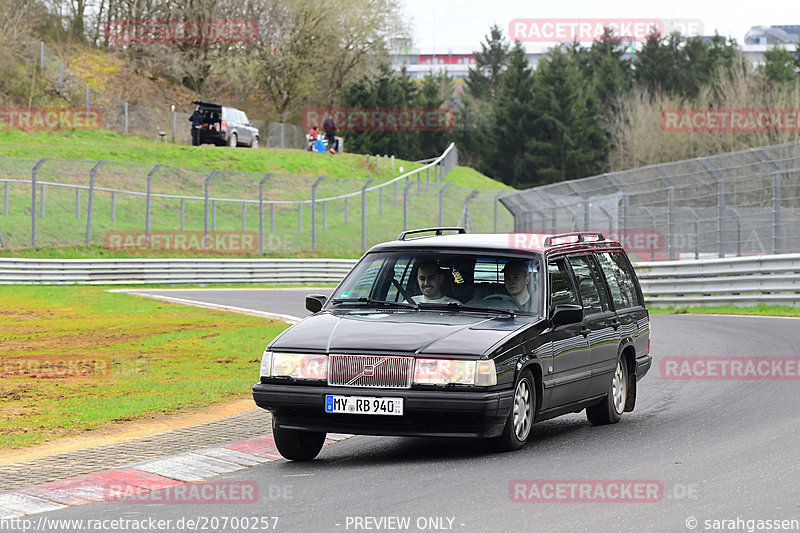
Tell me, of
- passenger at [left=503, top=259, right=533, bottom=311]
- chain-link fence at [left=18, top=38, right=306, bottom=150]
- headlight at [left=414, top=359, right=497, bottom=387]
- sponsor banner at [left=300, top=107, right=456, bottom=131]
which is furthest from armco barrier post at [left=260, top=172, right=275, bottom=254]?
sponsor banner at [left=300, top=107, right=456, bottom=131]

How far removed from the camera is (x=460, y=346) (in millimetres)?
7805

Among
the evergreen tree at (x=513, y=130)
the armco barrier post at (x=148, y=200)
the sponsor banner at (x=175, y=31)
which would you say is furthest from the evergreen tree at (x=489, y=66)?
the armco barrier post at (x=148, y=200)

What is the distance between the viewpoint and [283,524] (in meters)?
6.17

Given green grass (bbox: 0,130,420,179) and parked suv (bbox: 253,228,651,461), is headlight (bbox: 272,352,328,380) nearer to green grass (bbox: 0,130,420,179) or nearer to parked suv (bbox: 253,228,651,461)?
parked suv (bbox: 253,228,651,461)

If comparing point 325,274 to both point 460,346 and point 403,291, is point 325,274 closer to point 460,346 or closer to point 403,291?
point 403,291

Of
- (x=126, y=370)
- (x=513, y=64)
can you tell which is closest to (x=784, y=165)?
(x=126, y=370)

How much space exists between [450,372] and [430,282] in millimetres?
1538

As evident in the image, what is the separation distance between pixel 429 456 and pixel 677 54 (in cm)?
9729

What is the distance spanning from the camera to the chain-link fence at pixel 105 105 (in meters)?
62.5

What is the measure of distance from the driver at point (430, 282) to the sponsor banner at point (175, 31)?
2524 inches

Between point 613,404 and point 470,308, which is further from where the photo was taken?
point 613,404

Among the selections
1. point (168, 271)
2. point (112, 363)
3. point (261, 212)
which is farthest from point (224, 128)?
point (112, 363)

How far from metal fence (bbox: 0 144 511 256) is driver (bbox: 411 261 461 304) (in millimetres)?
26281

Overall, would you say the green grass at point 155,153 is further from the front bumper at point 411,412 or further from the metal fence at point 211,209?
the front bumper at point 411,412
